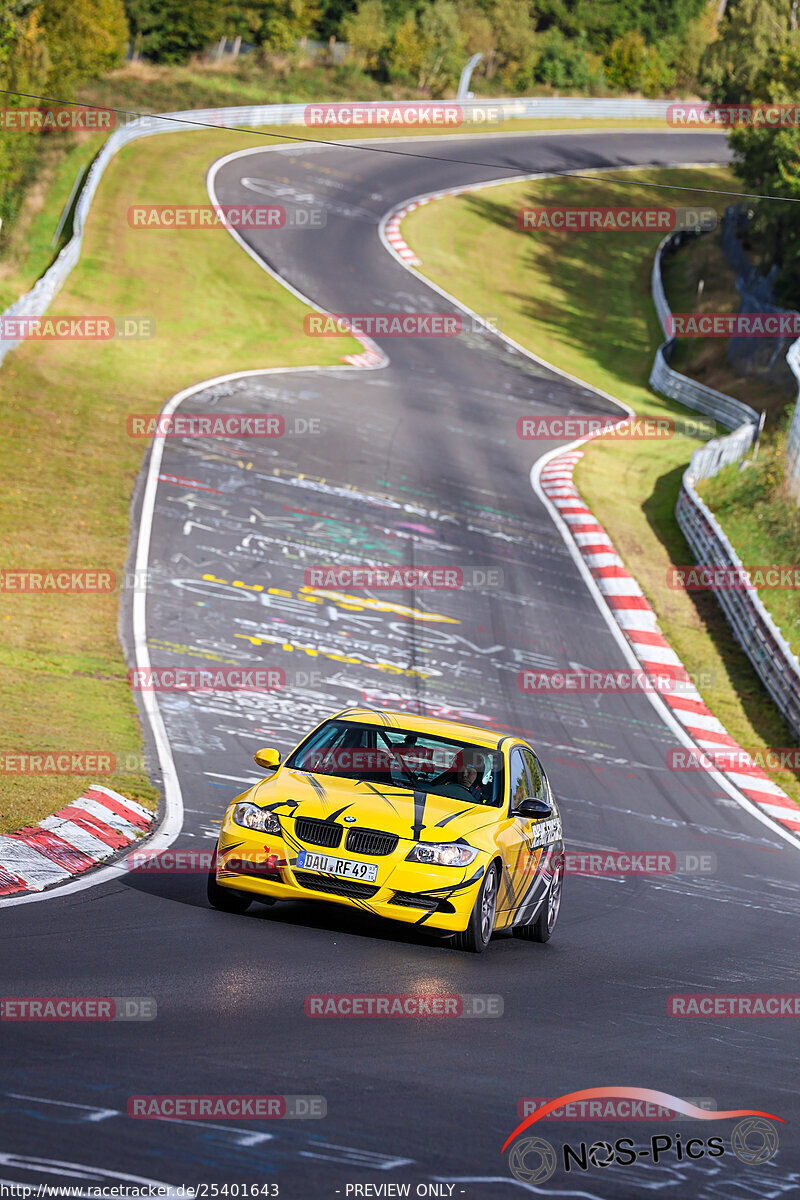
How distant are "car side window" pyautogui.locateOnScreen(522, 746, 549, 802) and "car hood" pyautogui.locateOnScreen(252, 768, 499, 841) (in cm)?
102

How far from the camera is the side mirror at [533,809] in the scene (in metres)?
9.93

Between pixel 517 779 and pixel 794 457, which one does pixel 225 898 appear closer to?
pixel 517 779

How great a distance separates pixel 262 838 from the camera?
367 inches

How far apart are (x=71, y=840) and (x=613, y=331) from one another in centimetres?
4100

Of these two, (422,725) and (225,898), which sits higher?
(422,725)

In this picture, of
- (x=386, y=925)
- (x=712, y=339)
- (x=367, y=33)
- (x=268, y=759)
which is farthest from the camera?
(x=367, y=33)

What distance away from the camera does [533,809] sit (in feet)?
32.6

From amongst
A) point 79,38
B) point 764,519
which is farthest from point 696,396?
point 79,38

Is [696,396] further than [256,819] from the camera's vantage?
Yes

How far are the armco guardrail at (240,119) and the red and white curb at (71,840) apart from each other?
1795 cm

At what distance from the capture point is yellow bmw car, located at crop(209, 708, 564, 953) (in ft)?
30.0

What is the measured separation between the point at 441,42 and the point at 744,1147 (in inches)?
3202

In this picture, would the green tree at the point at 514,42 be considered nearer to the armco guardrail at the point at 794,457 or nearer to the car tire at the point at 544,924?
the armco guardrail at the point at 794,457

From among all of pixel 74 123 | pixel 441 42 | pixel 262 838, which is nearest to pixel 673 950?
pixel 262 838
